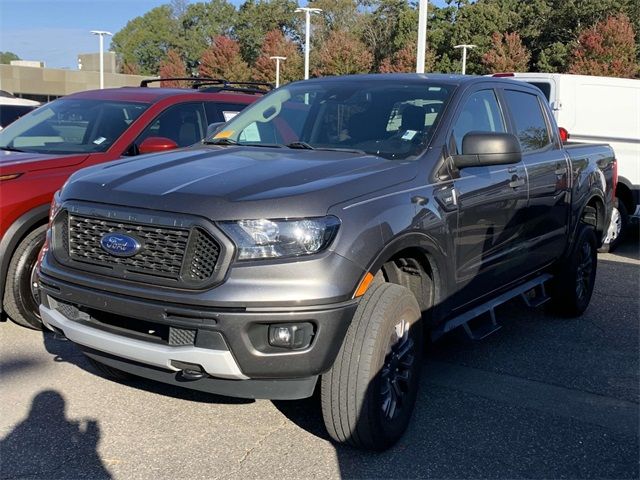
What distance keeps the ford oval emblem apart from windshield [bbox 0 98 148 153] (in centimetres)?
266

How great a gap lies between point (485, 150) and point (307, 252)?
1.50 metres

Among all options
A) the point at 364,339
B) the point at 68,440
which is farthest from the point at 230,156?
the point at 68,440

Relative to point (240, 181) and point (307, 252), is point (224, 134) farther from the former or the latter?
point (307, 252)

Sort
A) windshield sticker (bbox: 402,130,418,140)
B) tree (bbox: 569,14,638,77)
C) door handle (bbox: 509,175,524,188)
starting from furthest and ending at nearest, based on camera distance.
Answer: tree (bbox: 569,14,638,77) → door handle (bbox: 509,175,524,188) → windshield sticker (bbox: 402,130,418,140)

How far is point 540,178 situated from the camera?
505cm

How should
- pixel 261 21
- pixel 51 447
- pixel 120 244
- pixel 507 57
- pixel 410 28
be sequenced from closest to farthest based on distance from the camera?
pixel 120 244 → pixel 51 447 → pixel 507 57 → pixel 410 28 → pixel 261 21

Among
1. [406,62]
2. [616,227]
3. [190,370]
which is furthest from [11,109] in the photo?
[406,62]

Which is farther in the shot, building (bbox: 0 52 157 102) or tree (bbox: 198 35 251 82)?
tree (bbox: 198 35 251 82)

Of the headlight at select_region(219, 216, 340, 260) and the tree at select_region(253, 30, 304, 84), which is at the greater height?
the tree at select_region(253, 30, 304, 84)

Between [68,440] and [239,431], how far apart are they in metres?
0.87

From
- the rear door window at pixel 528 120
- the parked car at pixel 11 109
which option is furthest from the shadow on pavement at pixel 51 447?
the parked car at pixel 11 109

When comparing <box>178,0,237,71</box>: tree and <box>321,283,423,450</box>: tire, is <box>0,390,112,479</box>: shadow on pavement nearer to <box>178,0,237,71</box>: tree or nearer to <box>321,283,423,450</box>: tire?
<box>321,283,423,450</box>: tire

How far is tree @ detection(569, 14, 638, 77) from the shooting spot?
34.2 m

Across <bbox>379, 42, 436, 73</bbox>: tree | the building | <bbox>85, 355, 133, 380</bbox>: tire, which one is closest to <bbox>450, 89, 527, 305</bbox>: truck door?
<bbox>85, 355, 133, 380</bbox>: tire
